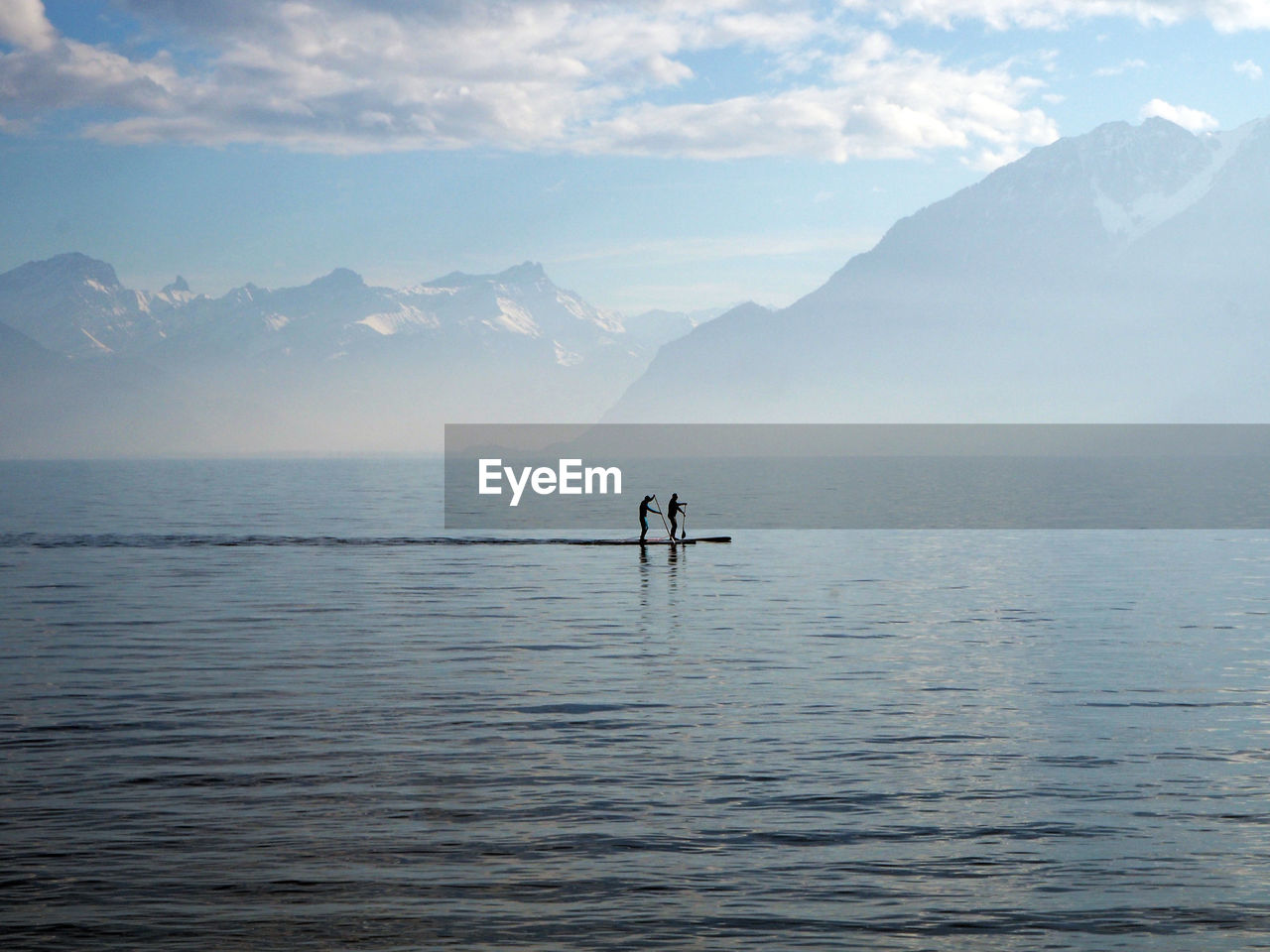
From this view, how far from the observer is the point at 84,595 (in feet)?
156

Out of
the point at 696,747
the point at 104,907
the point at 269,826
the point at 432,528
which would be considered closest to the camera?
the point at 104,907

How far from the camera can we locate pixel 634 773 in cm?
2098

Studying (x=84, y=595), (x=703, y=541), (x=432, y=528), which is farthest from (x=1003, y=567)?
(x=432, y=528)

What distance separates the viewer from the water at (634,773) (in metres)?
14.8

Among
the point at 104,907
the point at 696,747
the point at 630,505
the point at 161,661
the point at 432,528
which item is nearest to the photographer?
the point at 104,907

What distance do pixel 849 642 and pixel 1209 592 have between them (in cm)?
2097

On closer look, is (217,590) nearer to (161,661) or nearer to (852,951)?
(161,661)

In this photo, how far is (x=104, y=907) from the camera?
1490cm

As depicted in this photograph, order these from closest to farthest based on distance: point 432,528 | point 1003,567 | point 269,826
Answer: point 269,826
point 1003,567
point 432,528

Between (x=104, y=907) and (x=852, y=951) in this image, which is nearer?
(x=852, y=951)

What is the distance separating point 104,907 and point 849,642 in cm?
2395

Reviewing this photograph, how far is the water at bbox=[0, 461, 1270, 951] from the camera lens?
14828 mm

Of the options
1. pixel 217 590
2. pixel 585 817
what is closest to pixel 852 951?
pixel 585 817

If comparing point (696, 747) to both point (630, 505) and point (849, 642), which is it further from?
point (630, 505)
